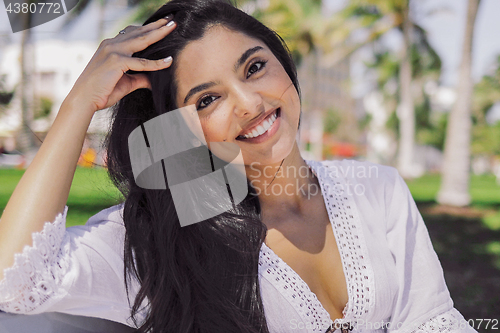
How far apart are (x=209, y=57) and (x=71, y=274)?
3.33 feet

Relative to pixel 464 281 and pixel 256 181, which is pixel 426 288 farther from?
pixel 464 281

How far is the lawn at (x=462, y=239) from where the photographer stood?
3.45 meters

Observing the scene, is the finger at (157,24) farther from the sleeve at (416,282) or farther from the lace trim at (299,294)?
the sleeve at (416,282)

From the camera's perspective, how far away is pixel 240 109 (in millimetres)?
1767

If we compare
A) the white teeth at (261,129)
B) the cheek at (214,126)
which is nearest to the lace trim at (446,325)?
the white teeth at (261,129)

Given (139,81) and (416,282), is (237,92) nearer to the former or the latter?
(139,81)

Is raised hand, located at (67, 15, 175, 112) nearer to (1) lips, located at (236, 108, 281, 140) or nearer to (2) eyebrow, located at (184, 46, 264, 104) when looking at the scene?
(2) eyebrow, located at (184, 46, 264, 104)

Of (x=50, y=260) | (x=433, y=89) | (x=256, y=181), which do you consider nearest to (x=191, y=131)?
(x=256, y=181)

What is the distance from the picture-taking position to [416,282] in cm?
186

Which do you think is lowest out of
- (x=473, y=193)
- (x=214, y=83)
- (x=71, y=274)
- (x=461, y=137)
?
(x=473, y=193)

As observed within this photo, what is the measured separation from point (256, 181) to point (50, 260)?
3.59ft

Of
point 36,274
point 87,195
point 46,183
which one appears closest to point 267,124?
point 46,183

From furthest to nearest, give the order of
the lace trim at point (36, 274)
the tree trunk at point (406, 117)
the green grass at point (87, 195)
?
the tree trunk at point (406, 117), the green grass at point (87, 195), the lace trim at point (36, 274)

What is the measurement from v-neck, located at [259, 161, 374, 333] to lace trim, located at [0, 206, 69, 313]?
0.83m
